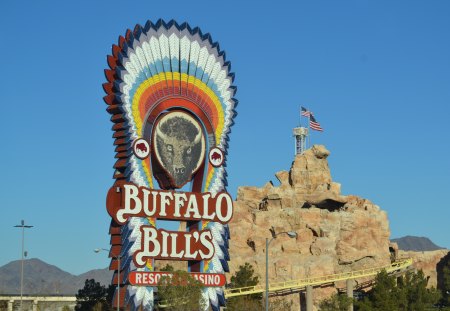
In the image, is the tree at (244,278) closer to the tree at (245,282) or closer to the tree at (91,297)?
the tree at (245,282)

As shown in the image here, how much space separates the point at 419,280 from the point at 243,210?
26774mm

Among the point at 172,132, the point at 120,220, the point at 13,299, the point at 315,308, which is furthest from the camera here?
the point at 13,299

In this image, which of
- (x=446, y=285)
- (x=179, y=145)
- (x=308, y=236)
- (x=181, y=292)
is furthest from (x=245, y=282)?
(x=446, y=285)

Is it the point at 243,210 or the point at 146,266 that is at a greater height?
the point at 243,210

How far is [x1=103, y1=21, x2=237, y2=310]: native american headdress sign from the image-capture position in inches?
3017

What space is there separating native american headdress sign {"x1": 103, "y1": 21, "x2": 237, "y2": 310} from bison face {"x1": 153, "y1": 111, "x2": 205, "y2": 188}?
0.09m

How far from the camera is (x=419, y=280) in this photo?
11981 cm

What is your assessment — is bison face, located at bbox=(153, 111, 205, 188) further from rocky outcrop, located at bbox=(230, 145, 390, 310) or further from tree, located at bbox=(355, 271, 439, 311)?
rocky outcrop, located at bbox=(230, 145, 390, 310)

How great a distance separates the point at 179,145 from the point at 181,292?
13725 millimetres

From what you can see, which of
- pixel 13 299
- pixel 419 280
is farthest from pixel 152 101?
pixel 13 299

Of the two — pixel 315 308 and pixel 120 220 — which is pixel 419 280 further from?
pixel 120 220

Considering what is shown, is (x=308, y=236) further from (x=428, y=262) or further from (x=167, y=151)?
(x=167, y=151)

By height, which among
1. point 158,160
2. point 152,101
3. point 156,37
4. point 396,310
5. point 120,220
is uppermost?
point 156,37

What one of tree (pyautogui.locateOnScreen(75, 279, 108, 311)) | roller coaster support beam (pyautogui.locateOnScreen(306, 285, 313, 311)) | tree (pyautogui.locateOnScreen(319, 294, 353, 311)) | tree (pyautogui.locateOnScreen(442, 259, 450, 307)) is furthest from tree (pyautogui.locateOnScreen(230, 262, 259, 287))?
tree (pyautogui.locateOnScreen(442, 259, 450, 307))
